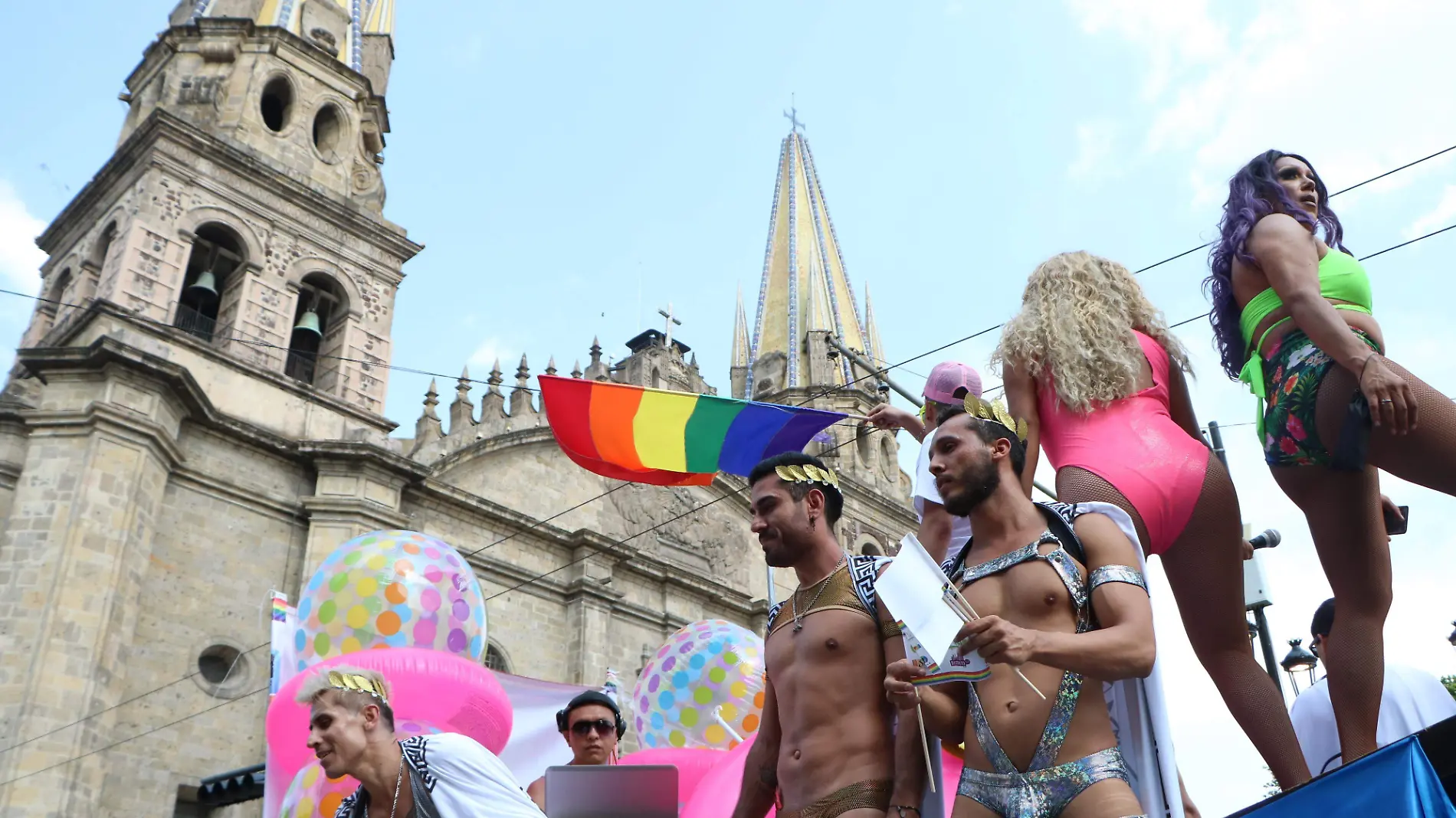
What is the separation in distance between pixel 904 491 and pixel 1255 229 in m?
25.6

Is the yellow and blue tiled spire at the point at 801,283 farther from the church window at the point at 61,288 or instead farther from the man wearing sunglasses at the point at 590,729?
the man wearing sunglasses at the point at 590,729

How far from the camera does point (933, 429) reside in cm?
424

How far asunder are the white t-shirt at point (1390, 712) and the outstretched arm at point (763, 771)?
6.79ft

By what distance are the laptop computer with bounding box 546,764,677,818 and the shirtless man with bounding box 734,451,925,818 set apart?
283mm

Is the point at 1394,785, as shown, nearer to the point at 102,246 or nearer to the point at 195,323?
the point at 195,323

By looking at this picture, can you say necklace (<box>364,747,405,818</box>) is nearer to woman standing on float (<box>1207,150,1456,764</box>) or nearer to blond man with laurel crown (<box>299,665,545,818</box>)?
blond man with laurel crown (<box>299,665,545,818</box>)

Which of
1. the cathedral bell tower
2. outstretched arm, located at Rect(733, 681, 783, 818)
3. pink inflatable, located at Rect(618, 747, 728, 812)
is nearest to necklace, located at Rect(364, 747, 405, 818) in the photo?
outstretched arm, located at Rect(733, 681, 783, 818)

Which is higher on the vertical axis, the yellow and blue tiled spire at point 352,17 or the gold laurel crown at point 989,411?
the yellow and blue tiled spire at point 352,17

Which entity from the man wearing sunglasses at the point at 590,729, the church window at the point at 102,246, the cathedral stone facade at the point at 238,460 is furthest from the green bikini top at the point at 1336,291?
the church window at the point at 102,246

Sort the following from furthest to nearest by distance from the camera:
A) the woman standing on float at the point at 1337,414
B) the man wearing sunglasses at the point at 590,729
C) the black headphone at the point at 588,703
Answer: the black headphone at the point at 588,703
the man wearing sunglasses at the point at 590,729
the woman standing on float at the point at 1337,414

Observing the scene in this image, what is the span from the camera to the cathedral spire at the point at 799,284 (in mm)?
29594

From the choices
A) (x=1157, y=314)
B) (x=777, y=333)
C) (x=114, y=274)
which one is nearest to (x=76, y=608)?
(x=114, y=274)

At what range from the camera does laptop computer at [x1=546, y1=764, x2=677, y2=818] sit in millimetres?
3877

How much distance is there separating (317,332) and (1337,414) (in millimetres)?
17076
